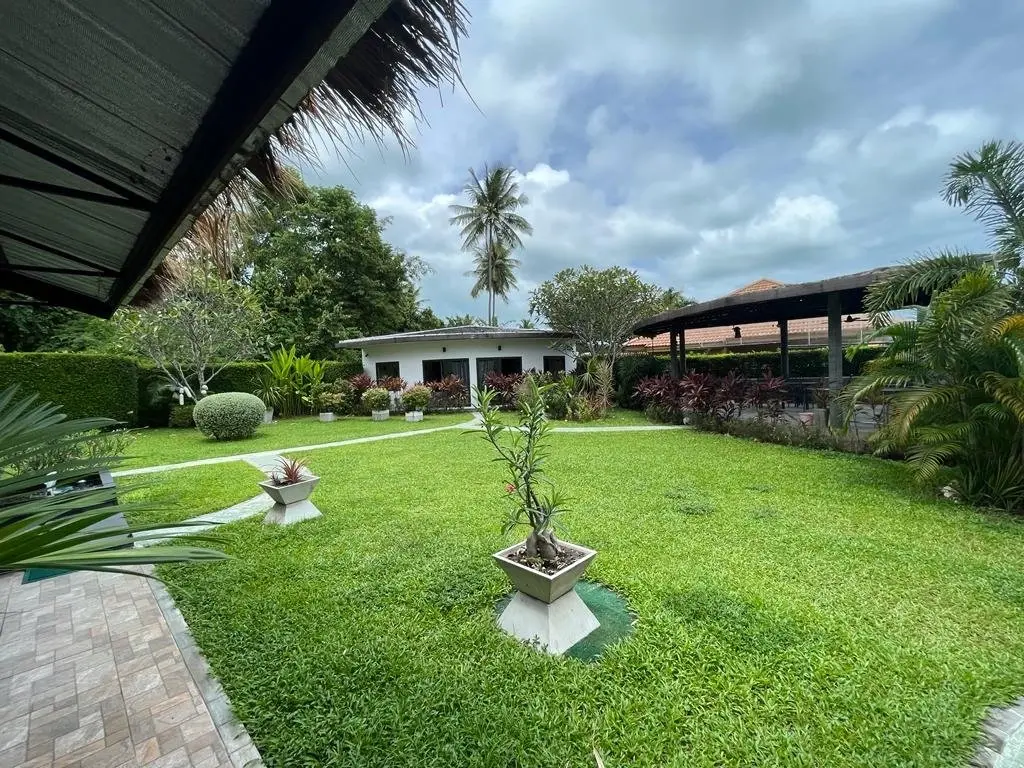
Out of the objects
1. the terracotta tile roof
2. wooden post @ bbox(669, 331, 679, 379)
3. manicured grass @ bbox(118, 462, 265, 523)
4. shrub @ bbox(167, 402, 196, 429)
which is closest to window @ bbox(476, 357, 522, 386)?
the terracotta tile roof

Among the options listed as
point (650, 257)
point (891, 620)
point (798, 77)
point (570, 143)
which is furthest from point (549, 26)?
point (650, 257)

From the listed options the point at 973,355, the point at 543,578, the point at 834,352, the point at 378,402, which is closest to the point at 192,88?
the point at 543,578

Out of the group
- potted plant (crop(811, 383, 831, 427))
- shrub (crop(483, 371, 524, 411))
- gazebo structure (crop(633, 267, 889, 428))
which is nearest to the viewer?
gazebo structure (crop(633, 267, 889, 428))

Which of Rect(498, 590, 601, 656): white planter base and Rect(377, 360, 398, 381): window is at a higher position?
Rect(377, 360, 398, 381): window

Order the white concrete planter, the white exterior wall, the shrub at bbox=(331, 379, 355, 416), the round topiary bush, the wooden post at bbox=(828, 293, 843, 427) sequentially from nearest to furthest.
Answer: the white concrete planter
the wooden post at bbox=(828, 293, 843, 427)
the round topiary bush
the shrub at bbox=(331, 379, 355, 416)
the white exterior wall

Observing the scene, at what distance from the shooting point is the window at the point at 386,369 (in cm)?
1997

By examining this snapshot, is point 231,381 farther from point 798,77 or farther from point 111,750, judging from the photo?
point 798,77

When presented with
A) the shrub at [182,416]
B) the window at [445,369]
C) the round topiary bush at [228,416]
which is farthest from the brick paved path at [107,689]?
the window at [445,369]

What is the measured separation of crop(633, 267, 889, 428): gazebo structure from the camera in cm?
850

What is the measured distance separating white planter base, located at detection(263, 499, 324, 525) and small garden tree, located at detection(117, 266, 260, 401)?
448 inches

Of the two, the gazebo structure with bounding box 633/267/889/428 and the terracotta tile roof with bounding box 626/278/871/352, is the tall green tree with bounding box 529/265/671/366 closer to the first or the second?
the gazebo structure with bounding box 633/267/889/428

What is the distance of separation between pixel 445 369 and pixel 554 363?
4980 millimetres

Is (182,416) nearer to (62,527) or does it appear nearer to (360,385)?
(360,385)

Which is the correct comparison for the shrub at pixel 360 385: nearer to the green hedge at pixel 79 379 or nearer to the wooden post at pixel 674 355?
the green hedge at pixel 79 379
